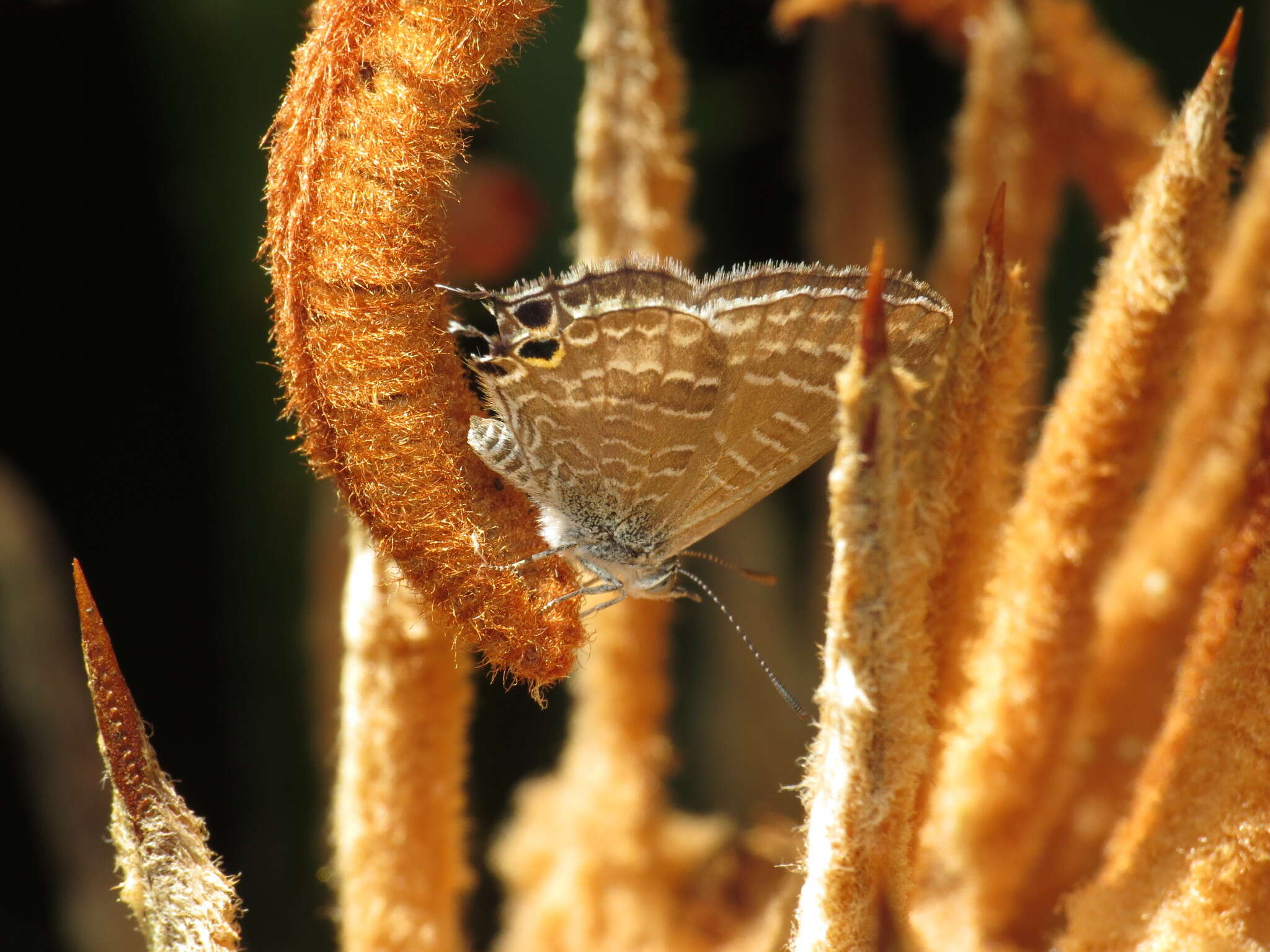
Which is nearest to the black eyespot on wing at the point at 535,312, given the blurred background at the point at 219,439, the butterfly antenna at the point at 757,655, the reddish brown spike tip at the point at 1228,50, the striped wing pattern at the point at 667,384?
the striped wing pattern at the point at 667,384

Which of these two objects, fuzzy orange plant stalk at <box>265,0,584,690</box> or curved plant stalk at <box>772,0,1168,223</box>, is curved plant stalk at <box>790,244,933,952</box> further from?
curved plant stalk at <box>772,0,1168,223</box>

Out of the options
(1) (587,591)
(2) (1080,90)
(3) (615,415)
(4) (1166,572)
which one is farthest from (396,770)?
(2) (1080,90)

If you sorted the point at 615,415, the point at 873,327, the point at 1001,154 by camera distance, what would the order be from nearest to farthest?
the point at 873,327 < the point at 615,415 < the point at 1001,154

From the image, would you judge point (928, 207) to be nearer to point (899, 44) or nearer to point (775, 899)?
point (899, 44)

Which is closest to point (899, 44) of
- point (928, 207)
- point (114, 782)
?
point (928, 207)

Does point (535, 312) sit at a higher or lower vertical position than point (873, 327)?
higher

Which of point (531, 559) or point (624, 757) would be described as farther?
point (624, 757)

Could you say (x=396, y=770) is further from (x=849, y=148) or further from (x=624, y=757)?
(x=849, y=148)
